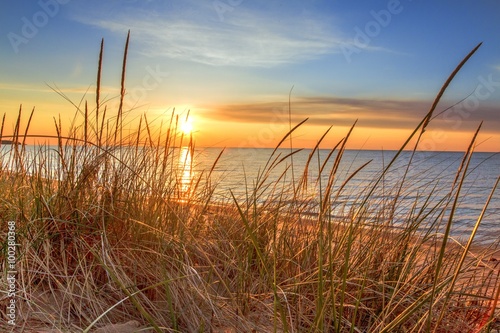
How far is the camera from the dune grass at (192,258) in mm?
A: 1917

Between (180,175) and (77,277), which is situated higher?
(180,175)

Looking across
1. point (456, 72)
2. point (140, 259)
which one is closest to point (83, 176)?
point (140, 259)

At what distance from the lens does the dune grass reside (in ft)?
6.29

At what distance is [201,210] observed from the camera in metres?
3.03

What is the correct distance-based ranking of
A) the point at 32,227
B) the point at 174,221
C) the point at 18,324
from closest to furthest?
the point at 18,324, the point at 32,227, the point at 174,221

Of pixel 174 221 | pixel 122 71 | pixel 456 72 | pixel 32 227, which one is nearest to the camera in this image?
pixel 456 72

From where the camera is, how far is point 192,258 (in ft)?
8.69

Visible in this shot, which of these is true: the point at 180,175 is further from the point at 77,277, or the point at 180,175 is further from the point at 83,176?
the point at 77,277

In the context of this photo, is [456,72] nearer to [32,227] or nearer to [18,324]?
[18,324]

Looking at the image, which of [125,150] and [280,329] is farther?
[125,150]

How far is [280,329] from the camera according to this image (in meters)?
1.98

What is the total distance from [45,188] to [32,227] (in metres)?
0.49

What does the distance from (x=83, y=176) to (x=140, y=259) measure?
32.8 inches

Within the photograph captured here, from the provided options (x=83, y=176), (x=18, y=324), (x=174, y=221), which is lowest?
(x=18, y=324)
